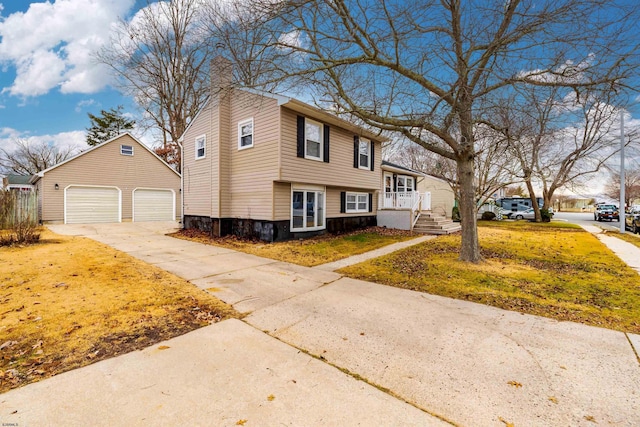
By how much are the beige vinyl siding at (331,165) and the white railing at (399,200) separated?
1073 mm

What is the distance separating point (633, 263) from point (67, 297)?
1318cm

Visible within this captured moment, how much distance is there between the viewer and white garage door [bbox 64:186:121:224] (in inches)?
666

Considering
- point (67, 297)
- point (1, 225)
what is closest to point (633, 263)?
point (67, 297)

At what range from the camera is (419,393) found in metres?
2.36

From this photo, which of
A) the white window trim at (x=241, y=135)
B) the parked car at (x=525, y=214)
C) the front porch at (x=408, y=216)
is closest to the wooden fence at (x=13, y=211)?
the white window trim at (x=241, y=135)

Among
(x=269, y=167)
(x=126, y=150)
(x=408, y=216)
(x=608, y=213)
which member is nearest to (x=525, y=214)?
(x=608, y=213)

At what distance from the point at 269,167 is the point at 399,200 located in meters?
8.55

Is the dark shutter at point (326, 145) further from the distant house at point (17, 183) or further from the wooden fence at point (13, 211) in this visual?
the distant house at point (17, 183)

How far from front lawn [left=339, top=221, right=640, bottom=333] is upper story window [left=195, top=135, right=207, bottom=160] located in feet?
32.7

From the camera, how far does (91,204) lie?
17641mm

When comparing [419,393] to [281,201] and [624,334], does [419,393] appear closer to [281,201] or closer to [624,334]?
[624,334]

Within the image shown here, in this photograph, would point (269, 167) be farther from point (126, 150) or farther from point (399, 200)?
point (126, 150)

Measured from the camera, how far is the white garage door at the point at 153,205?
19.1 metres

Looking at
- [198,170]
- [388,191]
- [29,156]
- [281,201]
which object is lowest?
[281,201]
